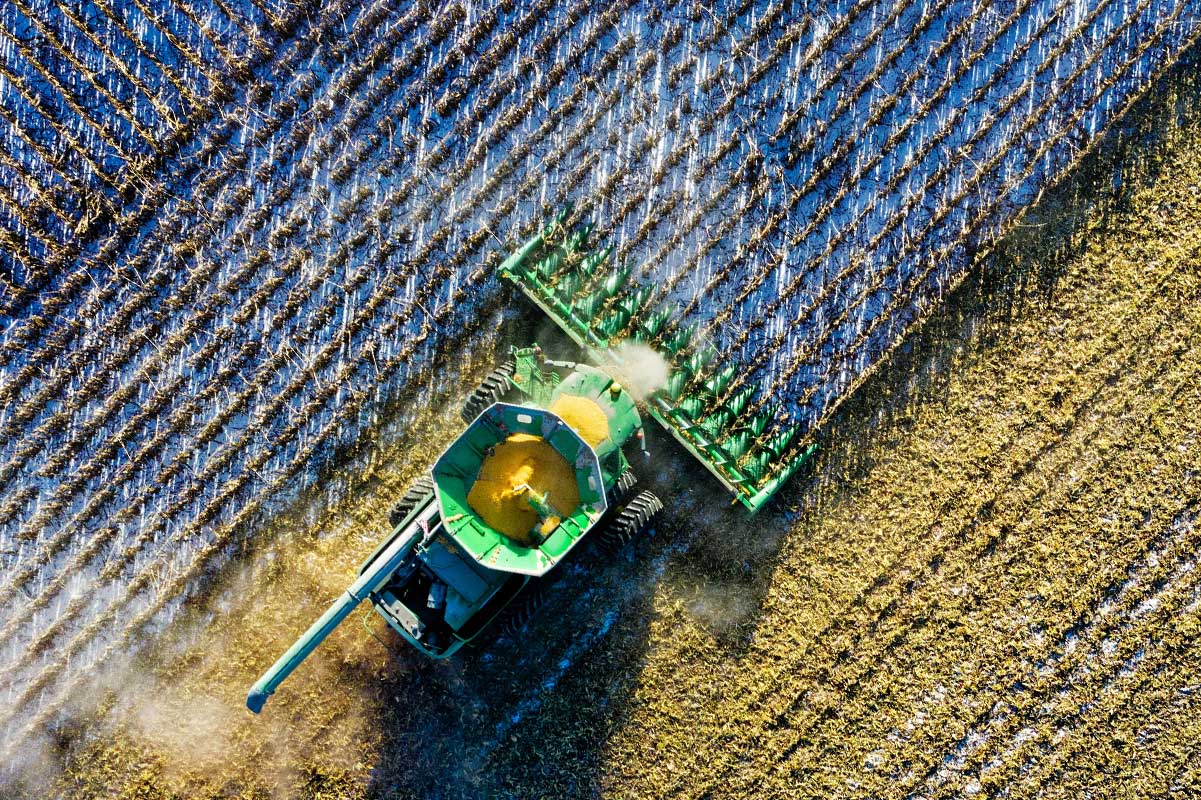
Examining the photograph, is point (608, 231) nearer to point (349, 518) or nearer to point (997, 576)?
point (349, 518)

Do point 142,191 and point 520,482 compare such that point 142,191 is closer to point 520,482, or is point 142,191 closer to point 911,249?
point 520,482

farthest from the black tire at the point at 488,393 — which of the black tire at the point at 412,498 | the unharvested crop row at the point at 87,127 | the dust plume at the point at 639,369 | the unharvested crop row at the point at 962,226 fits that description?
the unharvested crop row at the point at 87,127

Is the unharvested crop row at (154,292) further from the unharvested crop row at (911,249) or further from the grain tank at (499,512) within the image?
the unharvested crop row at (911,249)

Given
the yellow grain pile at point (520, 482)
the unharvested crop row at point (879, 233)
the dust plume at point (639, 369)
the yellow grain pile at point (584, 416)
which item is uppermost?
the unharvested crop row at point (879, 233)

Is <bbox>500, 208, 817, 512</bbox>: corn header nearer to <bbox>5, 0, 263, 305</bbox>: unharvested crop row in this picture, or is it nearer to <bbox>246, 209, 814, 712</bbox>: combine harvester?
<bbox>246, 209, 814, 712</bbox>: combine harvester

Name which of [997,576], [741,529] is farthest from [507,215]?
[997,576]

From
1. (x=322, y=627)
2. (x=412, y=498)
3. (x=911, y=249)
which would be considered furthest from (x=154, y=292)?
(x=911, y=249)

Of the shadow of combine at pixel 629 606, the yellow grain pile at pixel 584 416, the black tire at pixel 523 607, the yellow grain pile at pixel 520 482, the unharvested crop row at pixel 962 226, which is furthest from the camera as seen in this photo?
the unharvested crop row at pixel 962 226
